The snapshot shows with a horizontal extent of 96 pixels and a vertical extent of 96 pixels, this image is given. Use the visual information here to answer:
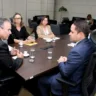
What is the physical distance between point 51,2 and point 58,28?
123 inches

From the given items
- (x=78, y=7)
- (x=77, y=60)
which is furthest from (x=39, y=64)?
(x=78, y=7)

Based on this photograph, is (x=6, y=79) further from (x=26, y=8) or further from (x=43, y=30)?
(x=26, y=8)

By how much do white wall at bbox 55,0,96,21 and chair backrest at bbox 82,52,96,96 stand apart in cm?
532

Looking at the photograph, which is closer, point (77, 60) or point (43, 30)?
point (77, 60)

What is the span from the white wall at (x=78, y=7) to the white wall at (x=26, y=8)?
595 millimetres

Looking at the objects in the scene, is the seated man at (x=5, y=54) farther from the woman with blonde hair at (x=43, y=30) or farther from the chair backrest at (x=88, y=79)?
the woman with blonde hair at (x=43, y=30)

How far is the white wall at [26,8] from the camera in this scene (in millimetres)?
6225

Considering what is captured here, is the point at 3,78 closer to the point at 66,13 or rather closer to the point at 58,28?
the point at 58,28

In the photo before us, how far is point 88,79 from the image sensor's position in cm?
188

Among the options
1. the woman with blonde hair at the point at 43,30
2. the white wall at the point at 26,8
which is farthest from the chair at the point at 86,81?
the white wall at the point at 26,8

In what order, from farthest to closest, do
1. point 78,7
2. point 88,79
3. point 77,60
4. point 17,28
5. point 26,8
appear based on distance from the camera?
point 78,7 → point 26,8 → point 17,28 → point 88,79 → point 77,60

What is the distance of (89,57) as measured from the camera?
5.97ft

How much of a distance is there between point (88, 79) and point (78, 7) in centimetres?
591

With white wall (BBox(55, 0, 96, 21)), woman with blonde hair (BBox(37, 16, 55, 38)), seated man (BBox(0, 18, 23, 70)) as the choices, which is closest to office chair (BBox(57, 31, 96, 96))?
seated man (BBox(0, 18, 23, 70))
